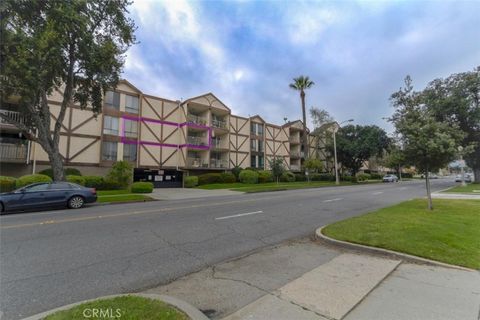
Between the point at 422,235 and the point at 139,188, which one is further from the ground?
the point at 139,188

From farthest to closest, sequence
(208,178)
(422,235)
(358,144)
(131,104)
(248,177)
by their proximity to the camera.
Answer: (358,144) < (248,177) < (208,178) < (131,104) < (422,235)

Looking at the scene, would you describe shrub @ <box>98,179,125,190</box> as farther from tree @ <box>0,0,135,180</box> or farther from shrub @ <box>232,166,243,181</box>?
shrub @ <box>232,166,243,181</box>

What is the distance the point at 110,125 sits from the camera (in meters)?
27.0

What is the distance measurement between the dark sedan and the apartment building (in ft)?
35.1

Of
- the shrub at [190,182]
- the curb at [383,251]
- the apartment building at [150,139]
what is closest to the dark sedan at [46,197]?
the apartment building at [150,139]

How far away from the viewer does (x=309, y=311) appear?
3.35 meters

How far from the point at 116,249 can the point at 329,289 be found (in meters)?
4.71

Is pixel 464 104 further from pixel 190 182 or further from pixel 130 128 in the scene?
pixel 130 128

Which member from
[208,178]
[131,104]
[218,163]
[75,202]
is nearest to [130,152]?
[131,104]

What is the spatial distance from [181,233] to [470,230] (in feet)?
27.0

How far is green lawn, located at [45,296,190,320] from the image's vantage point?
2.97 metres

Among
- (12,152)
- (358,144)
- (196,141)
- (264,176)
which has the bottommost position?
(264,176)

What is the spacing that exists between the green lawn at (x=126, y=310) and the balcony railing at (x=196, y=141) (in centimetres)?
2969

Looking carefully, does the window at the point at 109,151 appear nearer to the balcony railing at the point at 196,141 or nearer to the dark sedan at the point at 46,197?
the balcony railing at the point at 196,141
